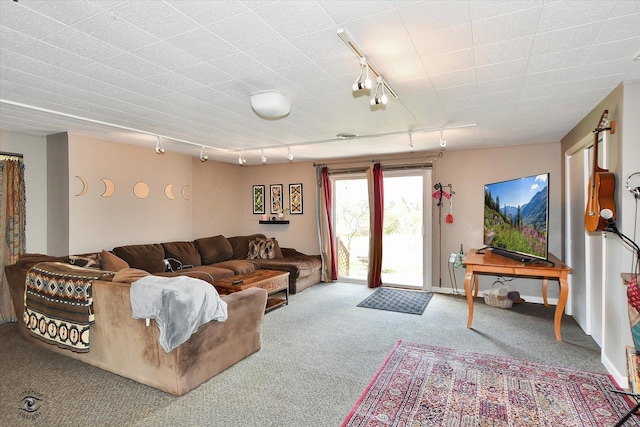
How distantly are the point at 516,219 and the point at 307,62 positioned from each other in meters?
3.20

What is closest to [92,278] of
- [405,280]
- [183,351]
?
[183,351]

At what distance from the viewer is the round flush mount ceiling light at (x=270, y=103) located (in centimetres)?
281

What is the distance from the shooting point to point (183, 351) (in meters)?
2.47

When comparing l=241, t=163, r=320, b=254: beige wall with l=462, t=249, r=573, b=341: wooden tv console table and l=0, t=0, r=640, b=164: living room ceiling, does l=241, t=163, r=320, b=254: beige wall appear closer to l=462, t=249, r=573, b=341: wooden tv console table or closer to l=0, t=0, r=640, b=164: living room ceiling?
l=0, t=0, r=640, b=164: living room ceiling

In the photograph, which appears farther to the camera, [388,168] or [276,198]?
[276,198]

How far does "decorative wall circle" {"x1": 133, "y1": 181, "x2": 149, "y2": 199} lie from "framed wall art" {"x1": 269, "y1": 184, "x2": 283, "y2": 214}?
8.51 feet

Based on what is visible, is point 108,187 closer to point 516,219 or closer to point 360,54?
point 360,54

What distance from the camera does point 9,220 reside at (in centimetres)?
411

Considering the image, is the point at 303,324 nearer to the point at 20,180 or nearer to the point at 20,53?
the point at 20,53

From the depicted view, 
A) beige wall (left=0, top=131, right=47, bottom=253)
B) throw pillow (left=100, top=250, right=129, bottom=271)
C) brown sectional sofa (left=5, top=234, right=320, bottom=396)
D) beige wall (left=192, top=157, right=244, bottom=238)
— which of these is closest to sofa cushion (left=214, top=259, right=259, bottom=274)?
beige wall (left=192, top=157, right=244, bottom=238)

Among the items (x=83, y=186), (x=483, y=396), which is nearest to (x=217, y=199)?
(x=83, y=186)

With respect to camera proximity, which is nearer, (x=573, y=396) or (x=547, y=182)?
(x=573, y=396)

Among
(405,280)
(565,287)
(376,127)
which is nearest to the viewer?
(565,287)

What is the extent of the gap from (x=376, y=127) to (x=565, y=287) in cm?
260
